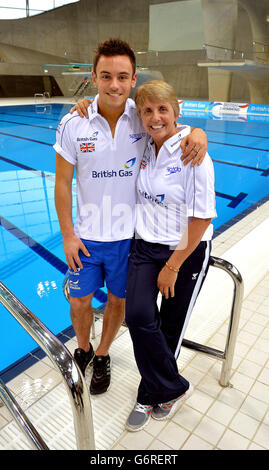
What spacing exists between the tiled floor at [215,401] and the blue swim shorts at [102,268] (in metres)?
0.53

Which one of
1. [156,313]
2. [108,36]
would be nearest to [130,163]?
[156,313]

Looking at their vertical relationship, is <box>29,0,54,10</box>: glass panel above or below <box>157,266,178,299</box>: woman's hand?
above

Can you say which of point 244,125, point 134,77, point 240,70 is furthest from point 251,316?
point 240,70

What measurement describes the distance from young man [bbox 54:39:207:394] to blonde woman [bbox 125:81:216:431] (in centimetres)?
6

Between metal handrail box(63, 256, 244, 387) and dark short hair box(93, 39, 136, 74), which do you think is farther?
metal handrail box(63, 256, 244, 387)

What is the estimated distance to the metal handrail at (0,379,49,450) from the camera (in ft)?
3.14

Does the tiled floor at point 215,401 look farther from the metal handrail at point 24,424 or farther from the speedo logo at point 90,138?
the speedo logo at point 90,138

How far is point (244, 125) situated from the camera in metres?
10.9

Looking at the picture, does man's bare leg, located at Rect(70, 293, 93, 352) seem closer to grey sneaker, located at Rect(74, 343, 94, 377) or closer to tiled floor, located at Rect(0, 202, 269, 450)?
grey sneaker, located at Rect(74, 343, 94, 377)

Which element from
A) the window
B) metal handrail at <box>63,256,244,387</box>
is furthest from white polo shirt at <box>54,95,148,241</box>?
the window

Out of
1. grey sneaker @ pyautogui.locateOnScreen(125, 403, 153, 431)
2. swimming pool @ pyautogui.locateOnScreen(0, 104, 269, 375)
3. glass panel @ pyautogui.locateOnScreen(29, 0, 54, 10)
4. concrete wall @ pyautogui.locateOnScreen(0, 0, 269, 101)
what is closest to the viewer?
grey sneaker @ pyautogui.locateOnScreen(125, 403, 153, 431)

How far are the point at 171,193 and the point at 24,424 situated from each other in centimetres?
90

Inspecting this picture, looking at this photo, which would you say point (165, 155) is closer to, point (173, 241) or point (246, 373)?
point (173, 241)

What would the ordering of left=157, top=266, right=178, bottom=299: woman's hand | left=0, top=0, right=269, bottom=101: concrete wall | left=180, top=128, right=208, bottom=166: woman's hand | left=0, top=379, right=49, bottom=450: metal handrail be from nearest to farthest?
left=0, top=379, right=49, bottom=450: metal handrail
left=180, top=128, right=208, bottom=166: woman's hand
left=157, top=266, right=178, bottom=299: woman's hand
left=0, top=0, right=269, bottom=101: concrete wall
